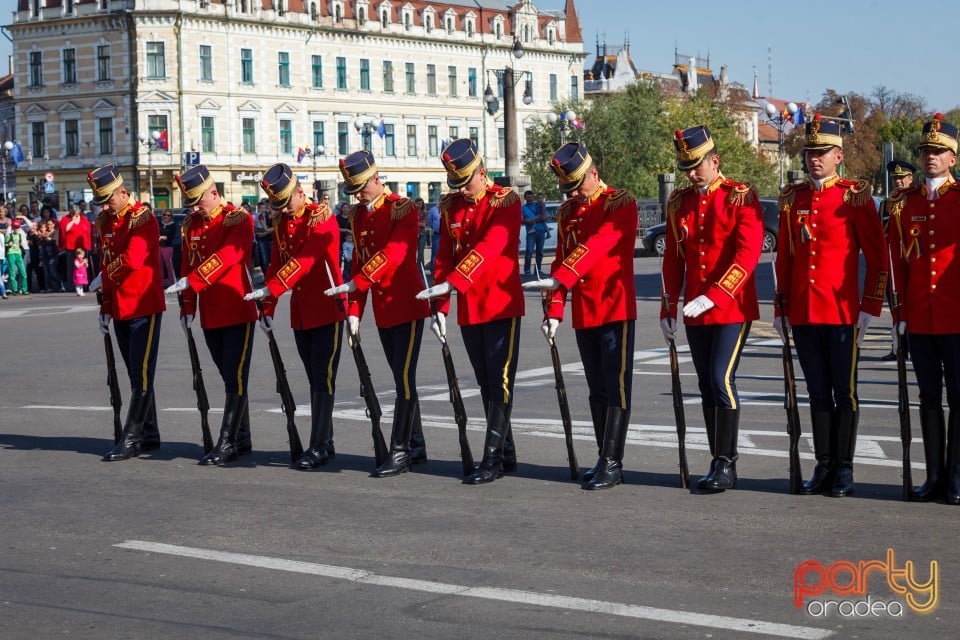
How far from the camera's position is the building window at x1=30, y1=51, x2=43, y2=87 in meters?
80.9

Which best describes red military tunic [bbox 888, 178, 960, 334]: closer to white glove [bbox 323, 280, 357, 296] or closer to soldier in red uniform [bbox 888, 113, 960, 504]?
soldier in red uniform [bbox 888, 113, 960, 504]

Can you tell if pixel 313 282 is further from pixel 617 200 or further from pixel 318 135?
pixel 318 135

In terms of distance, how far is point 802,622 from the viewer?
19.8 ft

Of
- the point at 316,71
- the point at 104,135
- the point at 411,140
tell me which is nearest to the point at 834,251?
the point at 104,135

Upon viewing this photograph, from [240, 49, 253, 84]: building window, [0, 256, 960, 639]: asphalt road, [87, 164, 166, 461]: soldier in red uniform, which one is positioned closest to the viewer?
[0, 256, 960, 639]: asphalt road

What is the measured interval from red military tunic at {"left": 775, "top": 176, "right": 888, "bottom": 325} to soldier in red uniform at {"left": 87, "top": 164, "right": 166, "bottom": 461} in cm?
457

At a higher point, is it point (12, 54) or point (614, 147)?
point (12, 54)

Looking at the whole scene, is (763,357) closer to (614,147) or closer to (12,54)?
(614,147)

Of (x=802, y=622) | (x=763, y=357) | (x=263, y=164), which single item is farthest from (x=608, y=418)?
(x=263, y=164)

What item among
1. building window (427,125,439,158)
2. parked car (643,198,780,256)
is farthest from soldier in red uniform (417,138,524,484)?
building window (427,125,439,158)

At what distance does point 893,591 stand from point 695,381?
830cm

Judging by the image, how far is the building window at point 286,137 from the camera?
82.9m

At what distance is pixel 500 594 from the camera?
663 cm

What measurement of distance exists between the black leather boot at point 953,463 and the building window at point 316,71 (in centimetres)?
7780
